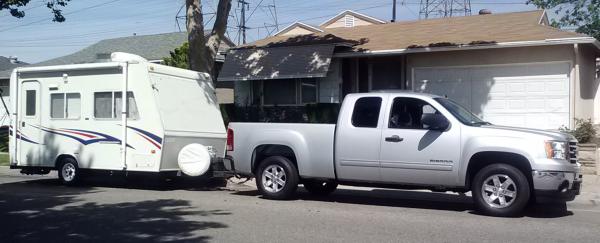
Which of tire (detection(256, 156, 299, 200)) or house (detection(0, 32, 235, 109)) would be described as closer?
tire (detection(256, 156, 299, 200))

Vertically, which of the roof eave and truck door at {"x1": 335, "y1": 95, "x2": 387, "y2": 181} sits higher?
the roof eave

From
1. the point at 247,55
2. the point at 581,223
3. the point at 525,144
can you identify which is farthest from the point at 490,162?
the point at 247,55

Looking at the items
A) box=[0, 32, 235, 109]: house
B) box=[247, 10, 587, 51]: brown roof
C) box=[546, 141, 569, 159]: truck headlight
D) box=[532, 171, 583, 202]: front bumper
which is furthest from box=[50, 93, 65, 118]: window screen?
box=[0, 32, 235, 109]: house

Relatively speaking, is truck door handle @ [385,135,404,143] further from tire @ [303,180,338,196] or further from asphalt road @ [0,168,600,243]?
tire @ [303,180,338,196]

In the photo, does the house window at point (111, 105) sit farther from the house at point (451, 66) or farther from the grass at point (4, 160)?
the grass at point (4, 160)

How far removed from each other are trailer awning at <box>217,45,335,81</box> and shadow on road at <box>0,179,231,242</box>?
7.28 meters

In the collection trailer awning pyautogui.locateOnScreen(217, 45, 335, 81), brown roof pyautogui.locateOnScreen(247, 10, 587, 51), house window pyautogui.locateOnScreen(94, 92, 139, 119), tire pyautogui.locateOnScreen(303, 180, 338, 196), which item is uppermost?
brown roof pyautogui.locateOnScreen(247, 10, 587, 51)

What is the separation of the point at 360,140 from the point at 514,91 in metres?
7.42

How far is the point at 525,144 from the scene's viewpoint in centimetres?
958

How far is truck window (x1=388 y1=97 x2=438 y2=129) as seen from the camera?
1064 centimetres

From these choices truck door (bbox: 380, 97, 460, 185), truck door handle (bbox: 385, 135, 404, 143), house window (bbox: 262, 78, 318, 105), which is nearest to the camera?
truck door (bbox: 380, 97, 460, 185)

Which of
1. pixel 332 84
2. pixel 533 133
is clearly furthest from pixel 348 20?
pixel 533 133

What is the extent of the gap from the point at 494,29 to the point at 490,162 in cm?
914

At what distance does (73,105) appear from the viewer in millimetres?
14266
